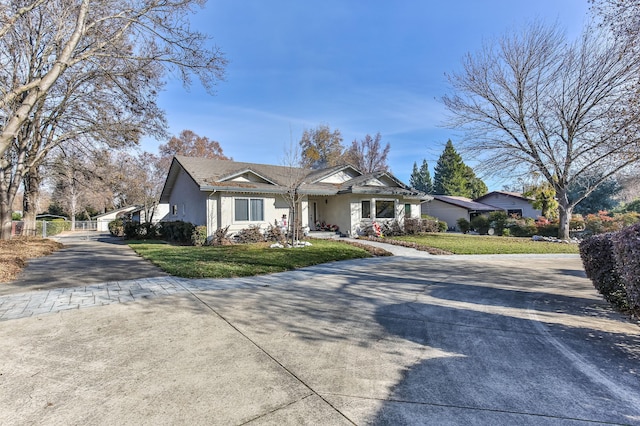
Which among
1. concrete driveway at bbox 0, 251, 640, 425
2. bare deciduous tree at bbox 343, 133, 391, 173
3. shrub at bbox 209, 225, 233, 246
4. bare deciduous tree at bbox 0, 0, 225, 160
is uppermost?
bare deciduous tree at bbox 343, 133, 391, 173

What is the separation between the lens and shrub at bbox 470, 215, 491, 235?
80.5 feet

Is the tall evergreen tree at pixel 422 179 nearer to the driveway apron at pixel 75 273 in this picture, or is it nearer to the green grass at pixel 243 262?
the green grass at pixel 243 262

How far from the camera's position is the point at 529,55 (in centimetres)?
1680

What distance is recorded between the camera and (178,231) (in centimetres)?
1727

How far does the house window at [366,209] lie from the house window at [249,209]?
6372 millimetres

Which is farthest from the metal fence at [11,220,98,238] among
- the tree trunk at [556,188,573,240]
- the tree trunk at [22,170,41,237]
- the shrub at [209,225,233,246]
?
the tree trunk at [556,188,573,240]

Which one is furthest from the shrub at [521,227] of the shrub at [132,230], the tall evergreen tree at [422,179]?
the tall evergreen tree at [422,179]

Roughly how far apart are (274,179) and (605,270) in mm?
14579

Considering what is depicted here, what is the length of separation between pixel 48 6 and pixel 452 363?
1470 cm

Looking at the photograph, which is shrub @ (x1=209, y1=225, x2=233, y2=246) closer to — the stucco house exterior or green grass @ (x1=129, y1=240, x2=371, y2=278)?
green grass @ (x1=129, y1=240, x2=371, y2=278)

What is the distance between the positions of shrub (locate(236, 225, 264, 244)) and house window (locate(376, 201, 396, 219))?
Answer: 790cm

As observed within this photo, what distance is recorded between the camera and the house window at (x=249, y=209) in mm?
15812

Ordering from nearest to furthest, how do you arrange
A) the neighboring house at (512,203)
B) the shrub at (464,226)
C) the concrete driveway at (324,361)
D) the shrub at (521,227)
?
the concrete driveway at (324,361) < the shrub at (521,227) < the shrub at (464,226) < the neighboring house at (512,203)

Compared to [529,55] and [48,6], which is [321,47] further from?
[529,55]
